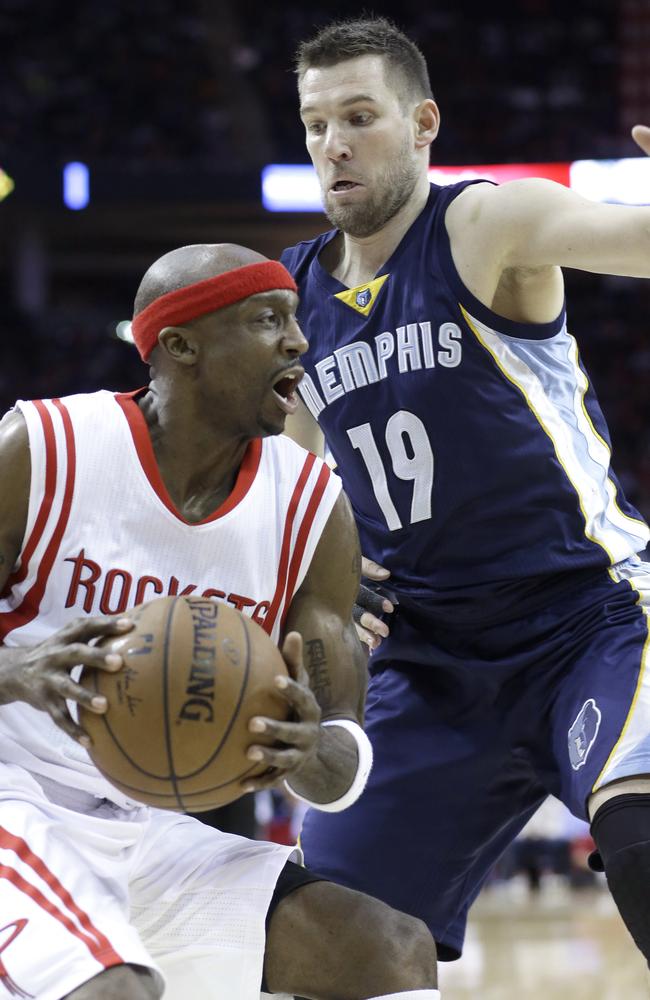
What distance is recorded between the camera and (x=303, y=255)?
4090 millimetres

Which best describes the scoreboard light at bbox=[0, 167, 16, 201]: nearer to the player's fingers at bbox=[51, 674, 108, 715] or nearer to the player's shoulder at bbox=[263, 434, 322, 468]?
the player's shoulder at bbox=[263, 434, 322, 468]

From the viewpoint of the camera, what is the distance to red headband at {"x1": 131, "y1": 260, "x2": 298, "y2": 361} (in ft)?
10.0

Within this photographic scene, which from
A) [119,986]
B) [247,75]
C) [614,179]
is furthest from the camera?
[247,75]

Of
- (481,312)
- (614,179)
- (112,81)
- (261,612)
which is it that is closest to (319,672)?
(261,612)

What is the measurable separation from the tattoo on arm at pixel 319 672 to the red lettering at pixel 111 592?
0.42m

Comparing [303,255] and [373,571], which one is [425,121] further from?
[373,571]

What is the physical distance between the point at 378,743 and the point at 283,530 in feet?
2.90

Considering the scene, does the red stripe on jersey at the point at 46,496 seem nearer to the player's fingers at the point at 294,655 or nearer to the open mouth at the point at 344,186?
the player's fingers at the point at 294,655

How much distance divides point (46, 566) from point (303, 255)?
4.86ft

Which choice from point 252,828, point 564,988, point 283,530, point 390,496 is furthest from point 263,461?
point 564,988

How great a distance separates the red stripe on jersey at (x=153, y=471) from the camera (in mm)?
3100

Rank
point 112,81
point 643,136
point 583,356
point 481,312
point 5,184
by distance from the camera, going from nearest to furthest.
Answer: point 643,136
point 481,312
point 5,184
point 583,356
point 112,81

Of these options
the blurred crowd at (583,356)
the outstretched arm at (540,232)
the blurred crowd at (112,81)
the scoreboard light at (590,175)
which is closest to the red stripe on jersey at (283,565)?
the outstretched arm at (540,232)

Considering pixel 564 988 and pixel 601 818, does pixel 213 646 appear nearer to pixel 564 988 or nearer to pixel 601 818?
pixel 601 818
